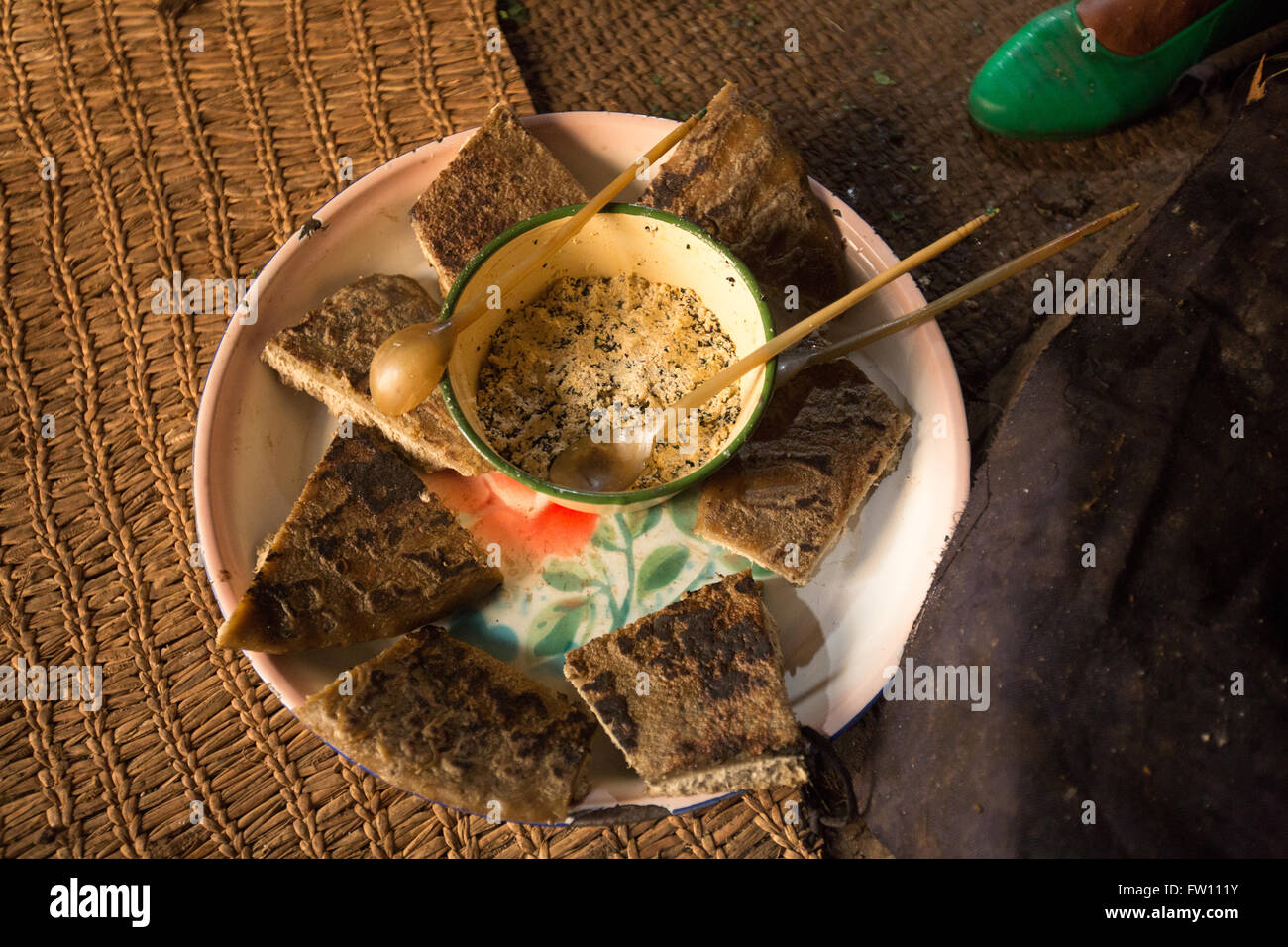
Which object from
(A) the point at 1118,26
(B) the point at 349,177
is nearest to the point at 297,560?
(B) the point at 349,177

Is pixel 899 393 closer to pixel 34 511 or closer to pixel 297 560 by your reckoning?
pixel 297 560

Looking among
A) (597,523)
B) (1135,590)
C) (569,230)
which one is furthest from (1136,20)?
(597,523)

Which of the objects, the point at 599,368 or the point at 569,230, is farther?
the point at 599,368

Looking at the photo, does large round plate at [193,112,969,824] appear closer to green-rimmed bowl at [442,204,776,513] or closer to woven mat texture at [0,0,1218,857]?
green-rimmed bowl at [442,204,776,513]

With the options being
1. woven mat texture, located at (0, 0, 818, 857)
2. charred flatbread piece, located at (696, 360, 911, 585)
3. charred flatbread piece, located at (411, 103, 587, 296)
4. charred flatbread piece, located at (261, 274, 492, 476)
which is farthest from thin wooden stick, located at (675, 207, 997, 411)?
woven mat texture, located at (0, 0, 818, 857)

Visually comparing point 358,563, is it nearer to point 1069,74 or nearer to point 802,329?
point 802,329

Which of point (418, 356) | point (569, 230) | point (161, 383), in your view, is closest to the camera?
point (418, 356)

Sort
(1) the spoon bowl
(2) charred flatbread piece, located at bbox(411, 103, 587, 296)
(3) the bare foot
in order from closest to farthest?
1. (1) the spoon bowl
2. (2) charred flatbread piece, located at bbox(411, 103, 587, 296)
3. (3) the bare foot
